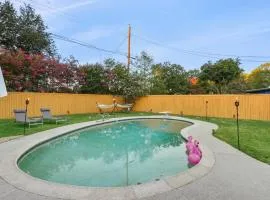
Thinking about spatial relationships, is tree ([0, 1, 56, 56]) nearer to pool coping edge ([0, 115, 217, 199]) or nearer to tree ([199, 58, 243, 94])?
pool coping edge ([0, 115, 217, 199])

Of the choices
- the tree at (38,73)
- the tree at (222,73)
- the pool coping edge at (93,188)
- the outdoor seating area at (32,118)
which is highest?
the tree at (222,73)

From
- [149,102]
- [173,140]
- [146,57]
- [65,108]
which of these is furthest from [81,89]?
[173,140]

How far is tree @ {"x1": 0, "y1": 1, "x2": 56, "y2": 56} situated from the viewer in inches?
856

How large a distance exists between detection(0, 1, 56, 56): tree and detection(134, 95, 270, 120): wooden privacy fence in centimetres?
991

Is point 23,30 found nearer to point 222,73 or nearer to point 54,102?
point 54,102

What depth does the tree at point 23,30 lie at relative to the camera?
71.4 feet

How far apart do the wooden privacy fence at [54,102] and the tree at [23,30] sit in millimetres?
7267

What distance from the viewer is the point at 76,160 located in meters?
7.56

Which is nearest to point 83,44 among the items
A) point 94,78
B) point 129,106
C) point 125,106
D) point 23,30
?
point 94,78

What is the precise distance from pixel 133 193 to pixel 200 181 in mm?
1266

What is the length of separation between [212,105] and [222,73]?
17702mm

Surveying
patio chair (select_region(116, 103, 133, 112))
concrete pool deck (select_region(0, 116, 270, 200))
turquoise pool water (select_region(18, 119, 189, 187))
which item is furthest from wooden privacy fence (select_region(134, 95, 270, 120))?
concrete pool deck (select_region(0, 116, 270, 200))

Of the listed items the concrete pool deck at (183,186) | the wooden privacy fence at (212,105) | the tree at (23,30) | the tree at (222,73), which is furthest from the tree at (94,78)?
the tree at (222,73)

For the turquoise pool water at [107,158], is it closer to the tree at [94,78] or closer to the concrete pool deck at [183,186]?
the concrete pool deck at [183,186]
